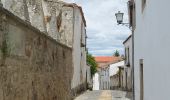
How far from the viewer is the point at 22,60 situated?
8008 mm

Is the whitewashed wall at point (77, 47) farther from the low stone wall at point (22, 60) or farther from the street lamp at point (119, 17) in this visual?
the low stone wall at point (22, 60)

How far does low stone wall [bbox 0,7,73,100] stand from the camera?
6633mm

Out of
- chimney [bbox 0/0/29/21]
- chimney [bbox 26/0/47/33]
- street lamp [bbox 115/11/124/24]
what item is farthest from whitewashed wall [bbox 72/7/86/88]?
chimney [bbox 0/0/29/21]

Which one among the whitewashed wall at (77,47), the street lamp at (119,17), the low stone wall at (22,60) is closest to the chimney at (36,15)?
the street lamp at (119,17)

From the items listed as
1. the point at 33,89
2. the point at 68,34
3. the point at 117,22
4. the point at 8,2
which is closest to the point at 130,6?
the point at 117,22

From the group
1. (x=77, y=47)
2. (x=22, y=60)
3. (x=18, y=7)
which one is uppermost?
(x=18, y=7)

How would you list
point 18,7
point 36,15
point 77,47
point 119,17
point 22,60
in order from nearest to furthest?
point 22,60, point 18,7, point 36,15, point 119,17, point 77,47

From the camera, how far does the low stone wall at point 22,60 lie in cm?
663

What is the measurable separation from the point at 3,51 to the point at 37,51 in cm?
314

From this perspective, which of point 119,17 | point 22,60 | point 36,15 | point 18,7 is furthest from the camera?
point 119,17

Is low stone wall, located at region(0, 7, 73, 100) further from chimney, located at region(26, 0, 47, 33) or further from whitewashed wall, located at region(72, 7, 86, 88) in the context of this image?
whitewashed wall, located at region(72, 7, 86, 88)

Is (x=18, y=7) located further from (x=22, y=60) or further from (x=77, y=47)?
(x=77, y=47)

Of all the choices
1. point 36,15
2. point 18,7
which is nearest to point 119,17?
point 36,15

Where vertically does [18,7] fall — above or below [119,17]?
below
